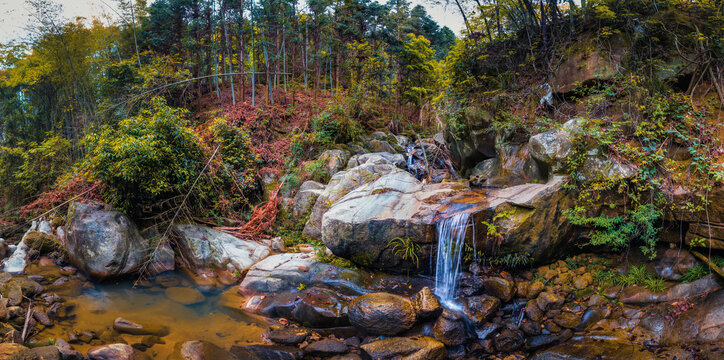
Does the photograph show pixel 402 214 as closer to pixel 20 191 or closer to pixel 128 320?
pixel 128 320

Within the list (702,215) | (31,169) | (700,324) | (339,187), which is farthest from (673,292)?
(31,169)

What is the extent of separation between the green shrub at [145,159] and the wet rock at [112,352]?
4200mm

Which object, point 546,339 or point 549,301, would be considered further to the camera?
point 549,301

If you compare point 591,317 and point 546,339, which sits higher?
point 591,317

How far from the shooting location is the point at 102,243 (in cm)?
705

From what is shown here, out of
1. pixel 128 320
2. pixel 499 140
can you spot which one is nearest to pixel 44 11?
pixel 128 320

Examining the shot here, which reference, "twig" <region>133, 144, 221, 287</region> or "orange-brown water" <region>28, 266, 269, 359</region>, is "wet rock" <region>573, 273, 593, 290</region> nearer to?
"orange-brown water" <region>28, 266, 269, 359</region>

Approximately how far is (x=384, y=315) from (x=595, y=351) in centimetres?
278

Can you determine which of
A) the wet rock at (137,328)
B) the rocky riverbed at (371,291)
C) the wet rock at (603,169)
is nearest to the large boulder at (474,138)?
the rocky riverbed at (371,291)

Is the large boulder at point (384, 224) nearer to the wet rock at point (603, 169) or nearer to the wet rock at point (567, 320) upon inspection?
the wet rock at point (567, 320)

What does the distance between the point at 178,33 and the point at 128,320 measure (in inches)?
678

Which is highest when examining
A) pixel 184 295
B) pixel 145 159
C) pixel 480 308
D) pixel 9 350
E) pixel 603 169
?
pixel 145 159

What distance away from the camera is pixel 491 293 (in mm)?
5625

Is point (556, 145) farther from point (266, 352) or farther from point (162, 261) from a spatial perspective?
point (162, 261)
